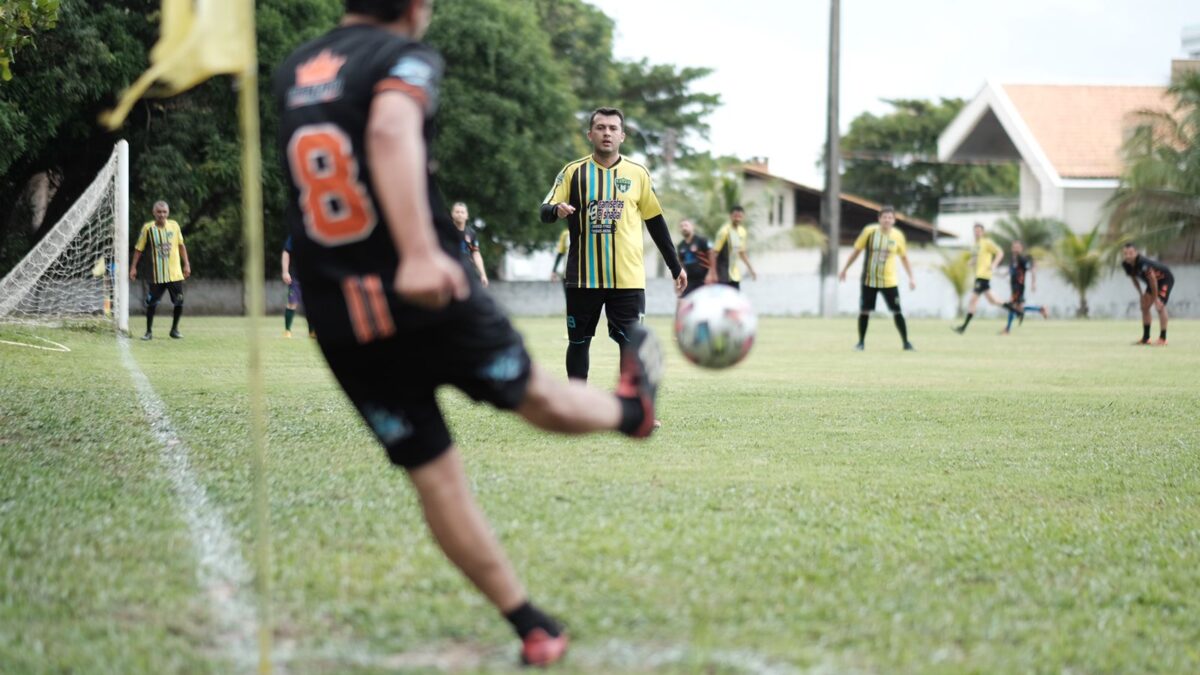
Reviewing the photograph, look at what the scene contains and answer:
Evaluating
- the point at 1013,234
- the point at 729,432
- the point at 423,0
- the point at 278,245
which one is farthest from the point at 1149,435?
the point at 1013,234

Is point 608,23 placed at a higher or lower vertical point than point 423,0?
higher

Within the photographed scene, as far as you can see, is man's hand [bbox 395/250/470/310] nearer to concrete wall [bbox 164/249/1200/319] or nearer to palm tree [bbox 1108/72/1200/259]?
concrete wall [bbox 164/249/1200/319]

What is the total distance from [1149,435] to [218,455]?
585 centimetres

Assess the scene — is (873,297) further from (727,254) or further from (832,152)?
(832,152)

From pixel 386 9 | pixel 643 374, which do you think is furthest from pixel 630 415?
pixel 386 9

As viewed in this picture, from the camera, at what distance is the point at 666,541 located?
15.9 ft

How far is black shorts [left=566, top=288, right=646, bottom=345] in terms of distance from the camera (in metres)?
8.34

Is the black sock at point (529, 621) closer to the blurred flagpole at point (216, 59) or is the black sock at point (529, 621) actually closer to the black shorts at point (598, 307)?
the blurred flagpole at point (216, 59)

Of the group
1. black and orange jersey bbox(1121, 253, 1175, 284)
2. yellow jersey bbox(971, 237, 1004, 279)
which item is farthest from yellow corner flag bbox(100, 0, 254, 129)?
yellow jersey bbox(971, 237, 1004, 279)

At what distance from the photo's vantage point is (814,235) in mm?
44844

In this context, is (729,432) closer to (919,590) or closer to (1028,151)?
(919,590)

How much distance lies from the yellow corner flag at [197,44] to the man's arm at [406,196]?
0.42m

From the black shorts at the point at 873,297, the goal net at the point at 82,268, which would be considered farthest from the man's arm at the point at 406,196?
the goal net at the point at 82,268

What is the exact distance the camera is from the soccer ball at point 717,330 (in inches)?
194
